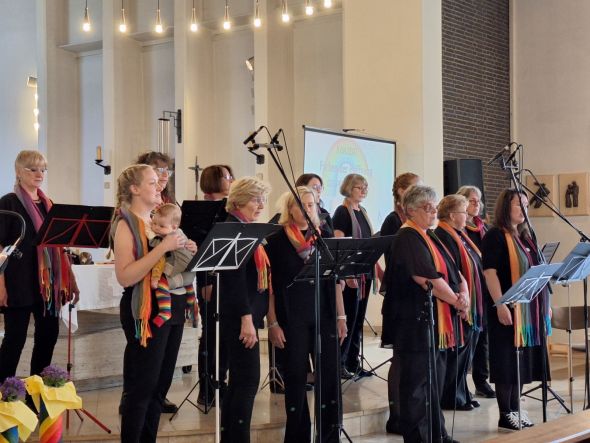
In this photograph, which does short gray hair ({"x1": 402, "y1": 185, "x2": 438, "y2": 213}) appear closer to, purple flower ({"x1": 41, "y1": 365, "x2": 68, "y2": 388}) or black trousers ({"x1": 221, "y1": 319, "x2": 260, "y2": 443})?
black trousers ({"x1": 221, "y1": 319, "x2": 260, "y2": 443})

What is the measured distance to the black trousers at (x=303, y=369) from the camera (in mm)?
4270

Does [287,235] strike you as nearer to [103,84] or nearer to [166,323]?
[166,323]

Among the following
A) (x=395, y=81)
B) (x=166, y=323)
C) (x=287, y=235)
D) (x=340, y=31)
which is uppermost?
(x=340, y=31)

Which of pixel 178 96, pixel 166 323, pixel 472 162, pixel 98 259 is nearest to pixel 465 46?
pixel 472 162

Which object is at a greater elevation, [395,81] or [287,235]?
[395,81]

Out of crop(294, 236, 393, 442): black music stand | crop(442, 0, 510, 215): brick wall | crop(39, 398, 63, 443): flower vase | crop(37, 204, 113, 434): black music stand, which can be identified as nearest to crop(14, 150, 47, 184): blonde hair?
crop(37, 204, 113, 434): black music stand

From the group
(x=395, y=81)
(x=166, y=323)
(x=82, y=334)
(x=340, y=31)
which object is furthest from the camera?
(x=340, y=31)

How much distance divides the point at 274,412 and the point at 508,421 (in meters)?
1.51

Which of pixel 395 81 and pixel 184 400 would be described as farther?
pixel 395 81

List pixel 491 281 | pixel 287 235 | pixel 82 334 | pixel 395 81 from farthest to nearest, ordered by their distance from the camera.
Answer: pixel 395 81 < pixel 82 334 < pixel 491 281 < pixel 287 235

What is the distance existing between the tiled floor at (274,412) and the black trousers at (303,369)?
1.91 feet

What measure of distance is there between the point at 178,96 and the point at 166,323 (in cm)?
774

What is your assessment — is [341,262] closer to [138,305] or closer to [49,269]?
[138,305]

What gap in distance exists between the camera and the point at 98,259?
39.4 feet
